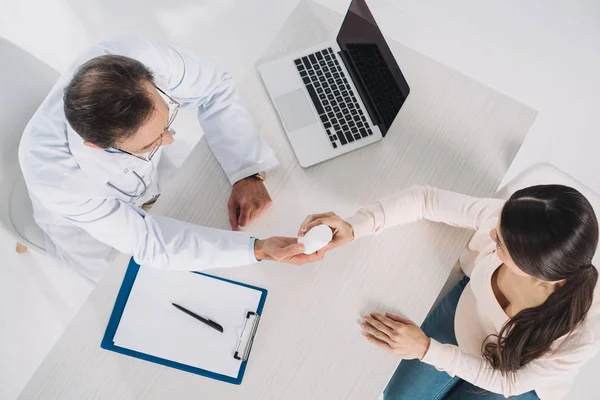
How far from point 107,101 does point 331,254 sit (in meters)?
0.60

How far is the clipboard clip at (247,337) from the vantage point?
3.60 ft

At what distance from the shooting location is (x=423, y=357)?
1.19 metres

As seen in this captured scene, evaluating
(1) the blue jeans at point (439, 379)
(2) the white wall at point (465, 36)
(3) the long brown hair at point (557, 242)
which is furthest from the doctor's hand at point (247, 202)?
(2) the white wall at point (465, 36)

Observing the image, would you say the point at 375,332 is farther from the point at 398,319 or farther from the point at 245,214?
the point at 245,214

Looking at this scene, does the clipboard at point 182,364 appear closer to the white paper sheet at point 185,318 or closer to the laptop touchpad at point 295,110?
the white paper sheet at point 185,318

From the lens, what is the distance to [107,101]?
915 mm

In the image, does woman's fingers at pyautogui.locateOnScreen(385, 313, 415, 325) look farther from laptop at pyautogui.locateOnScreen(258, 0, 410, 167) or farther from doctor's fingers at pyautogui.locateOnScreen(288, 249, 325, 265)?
laptop at pyautogui.locateOnScreen(258, 0, 410, 167)

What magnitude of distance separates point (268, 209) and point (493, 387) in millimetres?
721

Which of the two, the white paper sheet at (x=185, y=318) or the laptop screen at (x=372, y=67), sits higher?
the laptop screen at (x=372, y=67)

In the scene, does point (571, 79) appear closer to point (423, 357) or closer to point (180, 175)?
point (423, 357)

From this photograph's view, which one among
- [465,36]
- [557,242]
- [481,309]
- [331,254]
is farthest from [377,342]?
[465,36]

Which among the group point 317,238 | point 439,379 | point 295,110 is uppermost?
point 295,110

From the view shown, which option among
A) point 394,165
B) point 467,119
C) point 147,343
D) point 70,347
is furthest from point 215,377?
point 467,119

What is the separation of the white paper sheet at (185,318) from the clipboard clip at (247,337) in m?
0.01
